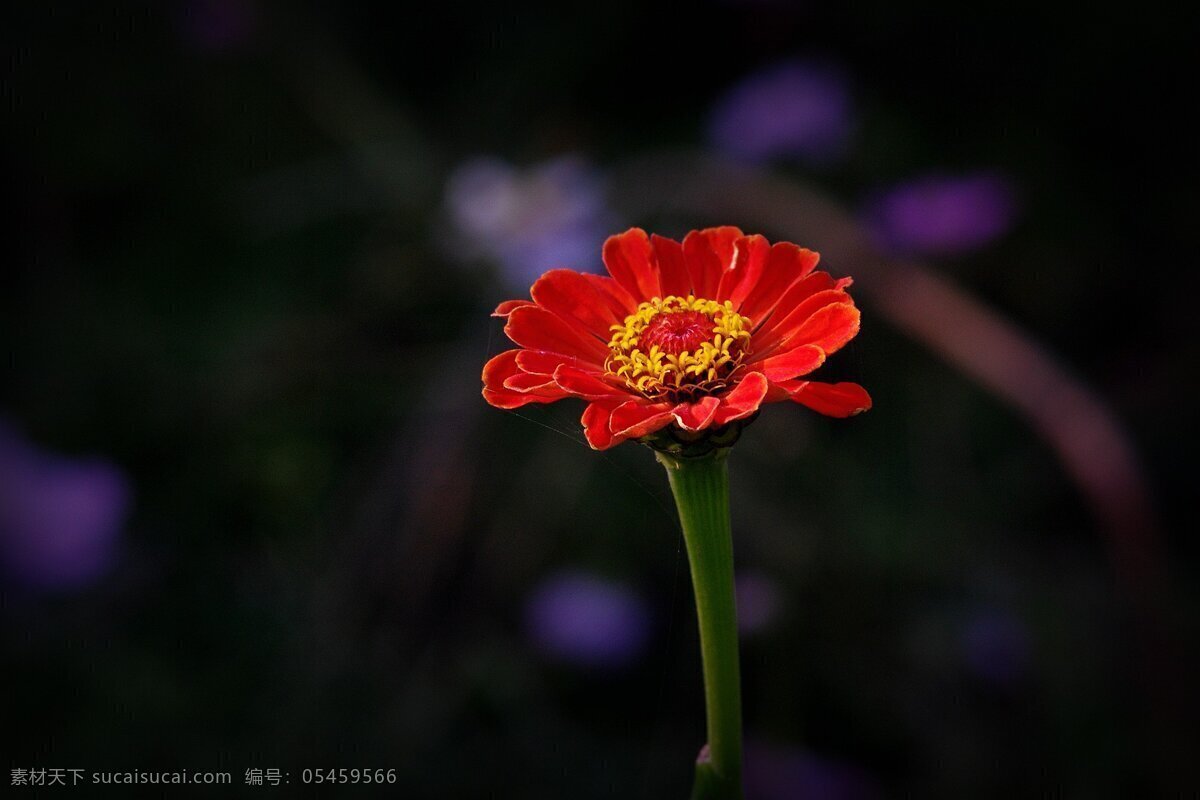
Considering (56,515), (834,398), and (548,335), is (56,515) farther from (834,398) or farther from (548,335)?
(834,398)

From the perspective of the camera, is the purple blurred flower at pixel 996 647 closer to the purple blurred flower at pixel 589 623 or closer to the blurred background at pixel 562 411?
the blurred background at pixel 562 411

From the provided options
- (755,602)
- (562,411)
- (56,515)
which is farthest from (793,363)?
(56,515)

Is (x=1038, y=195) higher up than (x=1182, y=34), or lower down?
lower down

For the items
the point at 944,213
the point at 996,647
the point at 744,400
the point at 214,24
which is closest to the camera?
the point at 744,400

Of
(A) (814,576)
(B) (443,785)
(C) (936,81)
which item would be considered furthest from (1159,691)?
(C) (936,81)

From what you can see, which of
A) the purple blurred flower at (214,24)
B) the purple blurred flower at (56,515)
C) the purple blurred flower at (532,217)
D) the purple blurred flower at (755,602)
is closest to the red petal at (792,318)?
the purple blurred flower at (755,602)

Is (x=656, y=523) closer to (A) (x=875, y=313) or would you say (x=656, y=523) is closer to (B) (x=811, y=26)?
(A) (x=875, y=313)

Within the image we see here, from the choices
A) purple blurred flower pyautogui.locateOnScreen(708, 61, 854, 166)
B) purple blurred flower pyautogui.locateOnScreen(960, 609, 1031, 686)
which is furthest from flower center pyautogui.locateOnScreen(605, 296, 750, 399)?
purple blurred flower pyautogui.locateOnScreen(708, 61, 854, 166)
